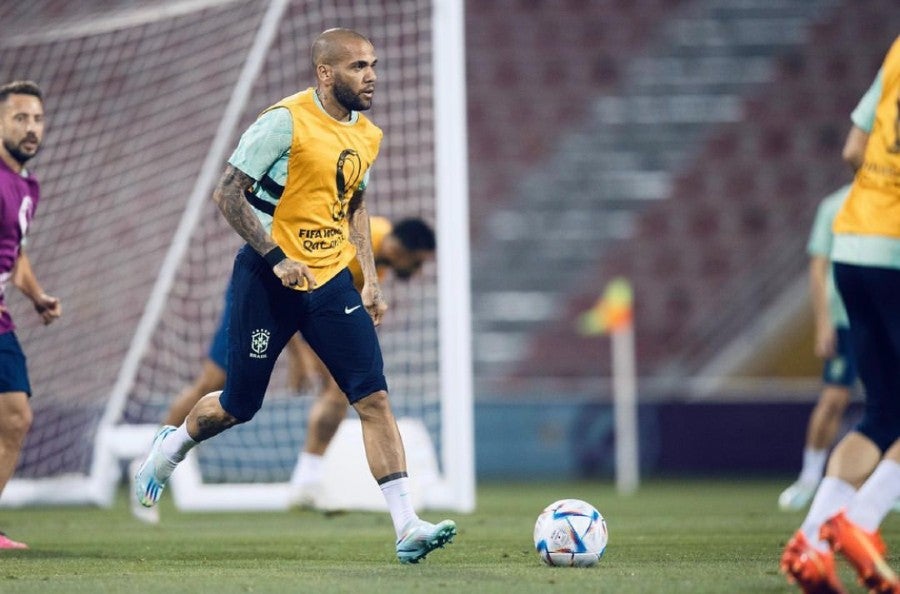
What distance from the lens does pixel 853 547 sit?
450 cm

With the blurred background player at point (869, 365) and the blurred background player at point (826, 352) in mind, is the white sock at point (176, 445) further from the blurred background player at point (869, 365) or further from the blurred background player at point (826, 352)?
the blurred background player at point (826, 352)

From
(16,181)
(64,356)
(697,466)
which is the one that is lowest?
(697,466)

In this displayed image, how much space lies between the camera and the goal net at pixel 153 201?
12.1m

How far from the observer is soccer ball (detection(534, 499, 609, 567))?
5.90m

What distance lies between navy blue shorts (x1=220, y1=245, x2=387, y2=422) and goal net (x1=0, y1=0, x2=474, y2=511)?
4.99 meters

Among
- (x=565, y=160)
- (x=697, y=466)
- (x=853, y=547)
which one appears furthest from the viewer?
(x=565, y=160)

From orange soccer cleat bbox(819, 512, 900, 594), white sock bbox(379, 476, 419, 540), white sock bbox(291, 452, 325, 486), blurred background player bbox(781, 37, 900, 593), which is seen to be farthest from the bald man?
white sock bbox(291, 452, 325, 486)

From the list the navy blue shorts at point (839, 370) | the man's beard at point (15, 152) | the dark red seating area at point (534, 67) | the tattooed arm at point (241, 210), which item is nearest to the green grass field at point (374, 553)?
the navy blue shorts at point (839, 370)

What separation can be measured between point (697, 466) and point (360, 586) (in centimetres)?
1018

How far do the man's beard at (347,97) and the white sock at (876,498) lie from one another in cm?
245

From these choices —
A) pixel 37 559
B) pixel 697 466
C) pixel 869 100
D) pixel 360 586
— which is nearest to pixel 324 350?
pixel 360 586

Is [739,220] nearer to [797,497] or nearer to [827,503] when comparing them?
[797,497]

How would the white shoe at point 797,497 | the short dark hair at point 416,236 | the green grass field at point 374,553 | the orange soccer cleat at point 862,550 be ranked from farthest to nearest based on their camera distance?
1. the white shoe at point 797,497
2. the short dark hair at point 416,236
3. the green grass field at point 374,553
4. the orange soccer cleat at point 862,550

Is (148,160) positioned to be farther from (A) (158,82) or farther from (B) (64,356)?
(B) (64,356)
